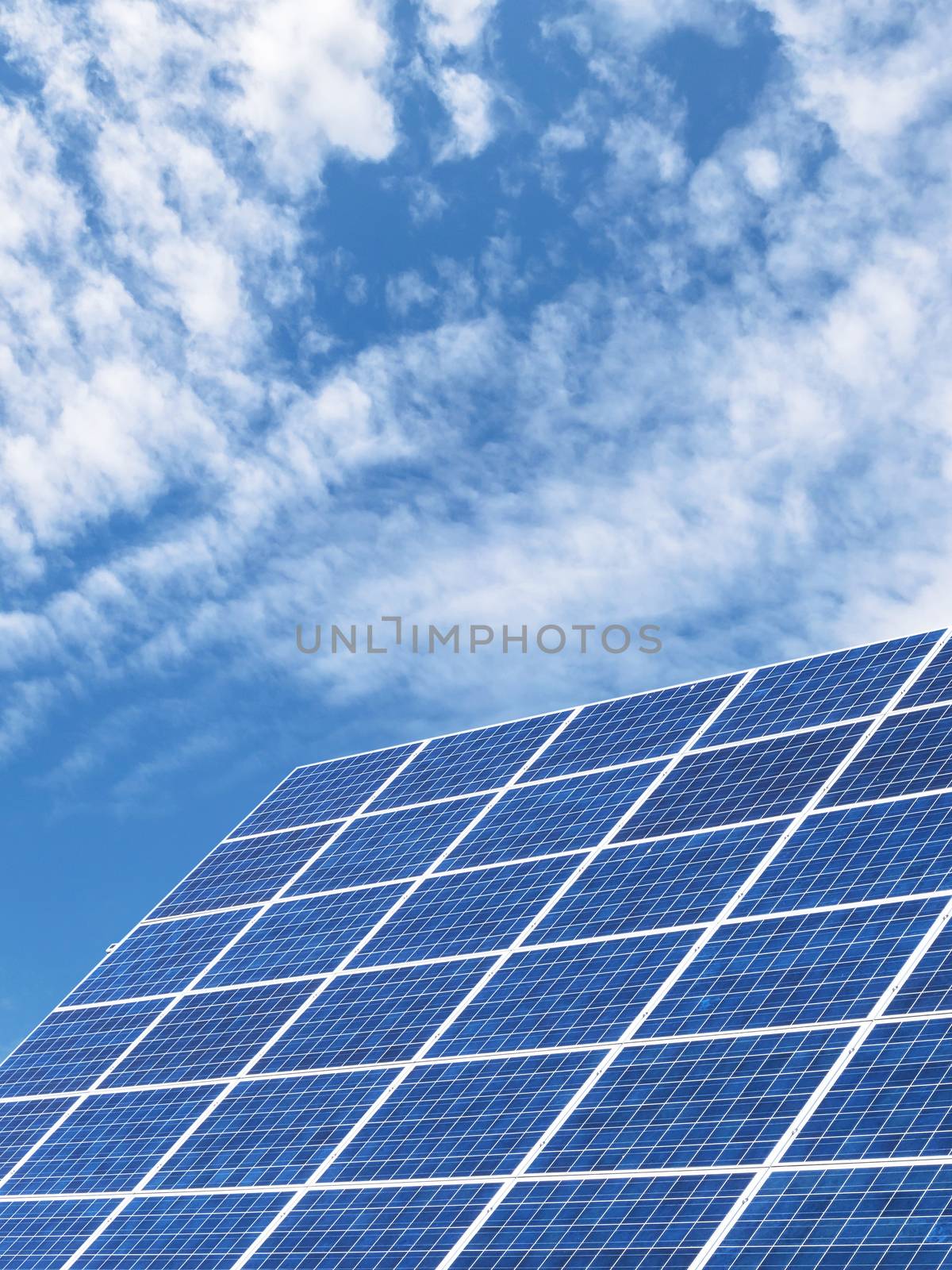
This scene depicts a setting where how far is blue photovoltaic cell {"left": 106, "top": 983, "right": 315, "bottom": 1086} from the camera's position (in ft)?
151

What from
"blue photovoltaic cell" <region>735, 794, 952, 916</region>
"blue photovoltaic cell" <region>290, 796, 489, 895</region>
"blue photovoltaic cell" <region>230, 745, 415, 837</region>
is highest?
"blue photovoltaic cell" <region>230, 745, 415, 837</region>

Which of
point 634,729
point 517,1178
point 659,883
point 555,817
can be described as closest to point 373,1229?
point 517,1178

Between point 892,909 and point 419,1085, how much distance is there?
1263cm

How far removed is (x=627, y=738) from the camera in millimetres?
51688

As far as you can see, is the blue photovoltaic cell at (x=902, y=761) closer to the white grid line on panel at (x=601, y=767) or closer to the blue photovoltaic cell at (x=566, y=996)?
the white grid line on panel at (x=601, y=767)

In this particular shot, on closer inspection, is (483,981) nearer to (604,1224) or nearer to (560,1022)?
(560,1022)

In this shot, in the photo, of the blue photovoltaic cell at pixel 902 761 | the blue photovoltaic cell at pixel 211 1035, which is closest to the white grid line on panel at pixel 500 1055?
the blue photovoltaic cell at pixel 211 1035

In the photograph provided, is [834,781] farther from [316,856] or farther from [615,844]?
[316,856]

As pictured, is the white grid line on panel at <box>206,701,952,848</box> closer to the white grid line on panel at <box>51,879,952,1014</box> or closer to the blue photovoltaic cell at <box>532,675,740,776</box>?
the blue photovoltaic cell at <box>532,675,740,776</box>

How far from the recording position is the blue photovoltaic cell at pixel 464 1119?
35.9 m

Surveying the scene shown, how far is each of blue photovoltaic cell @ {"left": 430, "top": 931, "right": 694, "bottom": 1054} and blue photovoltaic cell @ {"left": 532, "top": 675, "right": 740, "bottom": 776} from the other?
9.92m

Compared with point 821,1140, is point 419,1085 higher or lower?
higher

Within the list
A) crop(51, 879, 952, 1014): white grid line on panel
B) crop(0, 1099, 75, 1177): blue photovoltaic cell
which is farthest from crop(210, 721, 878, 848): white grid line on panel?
crop(0, 1099, 75, 1177): blue photovoltaic cell

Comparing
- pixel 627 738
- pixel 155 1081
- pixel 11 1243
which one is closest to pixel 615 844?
pixel 627 738
